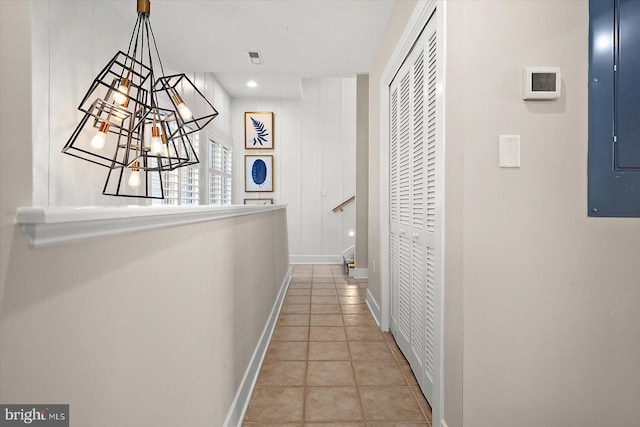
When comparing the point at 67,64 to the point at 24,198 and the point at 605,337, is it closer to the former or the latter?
the point at 24,198

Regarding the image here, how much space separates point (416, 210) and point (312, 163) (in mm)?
4401

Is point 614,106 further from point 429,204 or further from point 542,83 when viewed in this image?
point 429,204

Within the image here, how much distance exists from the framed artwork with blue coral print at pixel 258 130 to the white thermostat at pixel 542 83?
17.5ft

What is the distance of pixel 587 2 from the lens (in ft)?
4.39

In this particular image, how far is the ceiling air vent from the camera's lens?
3715 mm

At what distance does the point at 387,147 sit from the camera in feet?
9.83

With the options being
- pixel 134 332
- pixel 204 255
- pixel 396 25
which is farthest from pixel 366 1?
pixel 134 332

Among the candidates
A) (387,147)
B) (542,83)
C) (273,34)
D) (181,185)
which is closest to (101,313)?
(542,83)

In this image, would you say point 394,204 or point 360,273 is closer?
point 394,204

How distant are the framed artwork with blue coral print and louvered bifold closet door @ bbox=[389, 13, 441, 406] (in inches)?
150

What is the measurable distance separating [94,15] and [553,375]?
363cm

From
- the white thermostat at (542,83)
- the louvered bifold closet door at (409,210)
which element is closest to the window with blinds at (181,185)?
the louvered bifold closet door at (409,210)

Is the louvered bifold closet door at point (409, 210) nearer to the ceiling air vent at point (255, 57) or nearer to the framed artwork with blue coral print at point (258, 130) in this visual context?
the ceiling air vent at point (255, 57)

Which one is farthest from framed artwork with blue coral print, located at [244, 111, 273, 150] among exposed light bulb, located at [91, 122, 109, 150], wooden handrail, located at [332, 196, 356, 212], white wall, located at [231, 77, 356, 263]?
exposed light bulb, located at [91, 122, 109, 150]
